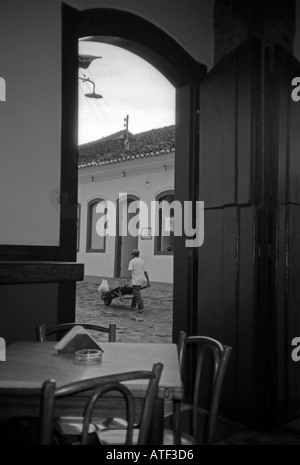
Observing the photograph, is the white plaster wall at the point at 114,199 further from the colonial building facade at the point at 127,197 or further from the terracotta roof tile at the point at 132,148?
the terracotta roof tile at the point at 132,148

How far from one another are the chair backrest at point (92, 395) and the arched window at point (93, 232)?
53.7ft

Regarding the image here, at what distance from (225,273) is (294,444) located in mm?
1390

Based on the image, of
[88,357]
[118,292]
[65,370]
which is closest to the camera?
[65,370]

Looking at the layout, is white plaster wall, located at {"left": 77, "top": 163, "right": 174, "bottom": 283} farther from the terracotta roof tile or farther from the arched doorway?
the arched doorway

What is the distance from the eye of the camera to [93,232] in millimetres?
18266

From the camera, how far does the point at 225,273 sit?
3900 mm

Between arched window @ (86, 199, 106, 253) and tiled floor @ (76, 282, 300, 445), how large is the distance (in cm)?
203

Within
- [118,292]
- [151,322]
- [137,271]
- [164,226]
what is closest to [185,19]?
[151,322]

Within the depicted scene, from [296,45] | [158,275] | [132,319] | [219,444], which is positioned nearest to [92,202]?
[158,275]

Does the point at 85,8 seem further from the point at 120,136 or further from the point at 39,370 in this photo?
the point at 120,136

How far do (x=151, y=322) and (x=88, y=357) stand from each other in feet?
24.2

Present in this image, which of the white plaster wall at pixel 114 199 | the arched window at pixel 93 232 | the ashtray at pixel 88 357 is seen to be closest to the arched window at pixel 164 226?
the white plaster wall at pixel 114 199

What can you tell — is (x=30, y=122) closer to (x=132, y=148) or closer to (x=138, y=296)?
(x=138, y=296)

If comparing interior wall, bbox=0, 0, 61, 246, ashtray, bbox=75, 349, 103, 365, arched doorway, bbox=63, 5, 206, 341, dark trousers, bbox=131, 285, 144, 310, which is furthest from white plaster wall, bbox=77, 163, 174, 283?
ashtray, bbox=75, 349, 103, 365
